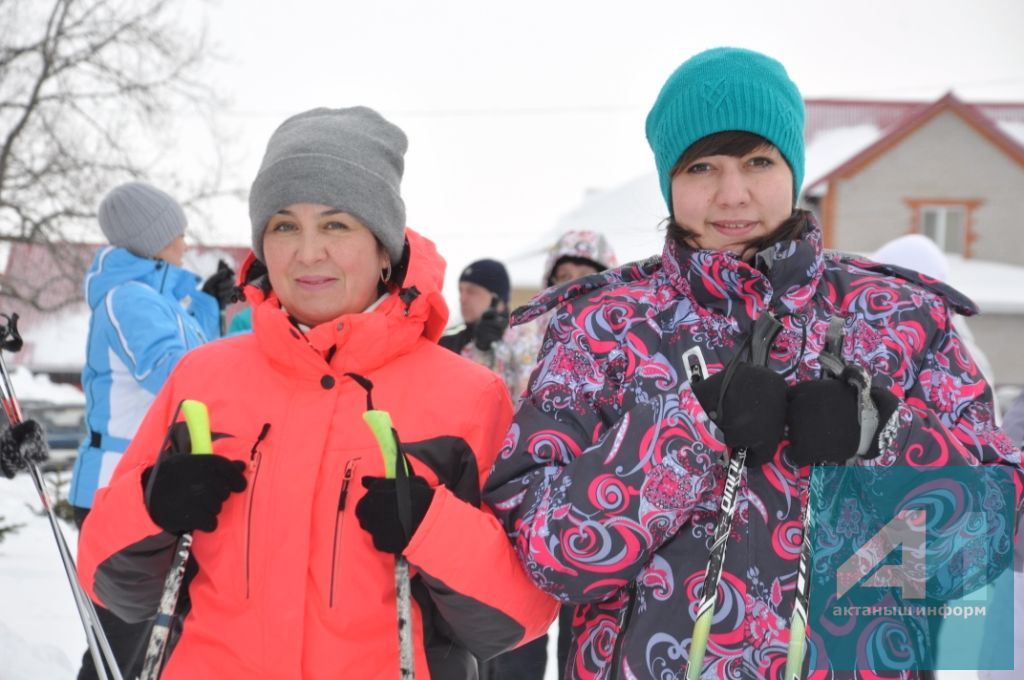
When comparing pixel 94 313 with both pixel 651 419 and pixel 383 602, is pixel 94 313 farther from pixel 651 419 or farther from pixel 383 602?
pixel 651 419

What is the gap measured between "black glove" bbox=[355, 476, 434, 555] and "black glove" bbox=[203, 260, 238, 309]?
11.1 ft

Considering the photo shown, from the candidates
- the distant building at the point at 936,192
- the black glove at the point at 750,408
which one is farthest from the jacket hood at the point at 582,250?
the distant building at the point at 936,192

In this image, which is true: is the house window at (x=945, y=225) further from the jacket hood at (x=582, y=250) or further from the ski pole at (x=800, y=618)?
the ski pole at (x=800, y=618)

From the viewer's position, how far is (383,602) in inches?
81.9

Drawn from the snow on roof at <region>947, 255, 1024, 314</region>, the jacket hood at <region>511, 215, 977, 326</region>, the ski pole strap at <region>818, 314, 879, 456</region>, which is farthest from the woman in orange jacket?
the snow on roof at <region>947, 255, 1024, 314</region>

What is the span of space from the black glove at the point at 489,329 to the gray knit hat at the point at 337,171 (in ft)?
9.76

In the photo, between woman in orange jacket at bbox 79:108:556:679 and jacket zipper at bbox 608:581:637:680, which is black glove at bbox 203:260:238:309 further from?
jacket zipper at bbox 608:581:637:680

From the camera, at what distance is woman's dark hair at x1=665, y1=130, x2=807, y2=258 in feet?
6.59

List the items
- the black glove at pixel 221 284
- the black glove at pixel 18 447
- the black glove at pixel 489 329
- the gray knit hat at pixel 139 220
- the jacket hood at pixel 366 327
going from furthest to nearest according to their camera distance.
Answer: the black glove at pixel 489 329 < the black glove at pixel 221 284 < the gray knit hat at pixel 139 220 < the black glove at pixel 18 447 < the jacket hood at pixel 366 327

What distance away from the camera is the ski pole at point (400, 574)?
1.95 meters

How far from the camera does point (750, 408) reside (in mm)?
1705

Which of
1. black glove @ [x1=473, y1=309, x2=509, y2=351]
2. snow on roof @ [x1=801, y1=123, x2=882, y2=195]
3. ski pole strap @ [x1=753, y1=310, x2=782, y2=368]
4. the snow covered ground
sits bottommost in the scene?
the snow covered ground

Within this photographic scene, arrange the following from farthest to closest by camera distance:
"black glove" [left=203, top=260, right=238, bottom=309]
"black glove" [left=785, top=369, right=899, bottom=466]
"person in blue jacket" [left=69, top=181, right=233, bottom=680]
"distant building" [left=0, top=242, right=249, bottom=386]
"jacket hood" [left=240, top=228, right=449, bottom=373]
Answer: "distant building" [left=0, top=242, right=249, bottom=386] < "black glove" [left=203, top=260, right=238, bottom=309] < "person in blue jacket" [left=69, top=181, right=233, bottom=680] < "jacket hood" [left=240, top=228, right=449, bottom=373] < "black glove" [left=785, top=369, right=899, bottom=466]

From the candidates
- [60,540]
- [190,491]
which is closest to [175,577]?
[190,491]
